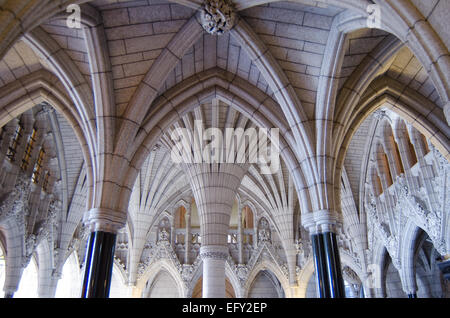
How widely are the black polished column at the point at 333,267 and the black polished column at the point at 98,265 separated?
4332mm

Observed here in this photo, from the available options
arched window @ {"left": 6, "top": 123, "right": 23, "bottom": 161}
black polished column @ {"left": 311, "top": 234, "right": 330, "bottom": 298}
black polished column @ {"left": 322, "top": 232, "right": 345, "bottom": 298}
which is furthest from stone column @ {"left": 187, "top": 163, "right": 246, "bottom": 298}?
arched window @ {"left": 6, "top": 123, "right": 23, "bottom": 161}

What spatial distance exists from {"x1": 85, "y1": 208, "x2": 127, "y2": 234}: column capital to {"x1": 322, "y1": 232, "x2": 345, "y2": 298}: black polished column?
427 cm

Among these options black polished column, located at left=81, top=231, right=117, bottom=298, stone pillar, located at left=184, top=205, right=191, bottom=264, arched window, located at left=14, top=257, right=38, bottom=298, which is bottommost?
black polished column, located at left=81, top=231, right=117, bottom=298

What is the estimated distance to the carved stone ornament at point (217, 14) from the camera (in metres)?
6.88

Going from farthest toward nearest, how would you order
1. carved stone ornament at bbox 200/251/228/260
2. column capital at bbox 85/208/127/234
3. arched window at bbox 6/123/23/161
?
arched window at bbox 6/123/23/161 < carved stone ornament at bbox 200/251/228/260 < column capital at bbox 85/208/127/234

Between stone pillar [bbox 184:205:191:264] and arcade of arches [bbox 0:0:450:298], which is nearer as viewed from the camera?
arcade of arches [bbox 0:0:450:298]

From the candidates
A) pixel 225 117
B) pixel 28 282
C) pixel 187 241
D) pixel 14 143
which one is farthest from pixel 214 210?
pixel 28 282

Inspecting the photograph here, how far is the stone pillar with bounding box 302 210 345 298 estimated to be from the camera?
7234mm

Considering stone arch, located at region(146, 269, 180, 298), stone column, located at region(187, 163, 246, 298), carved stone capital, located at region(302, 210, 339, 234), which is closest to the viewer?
carved stone capital, located at region(302, 210, 339, 234)

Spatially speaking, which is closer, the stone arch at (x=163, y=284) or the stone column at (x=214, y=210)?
the stone column at (x=214, y=210)

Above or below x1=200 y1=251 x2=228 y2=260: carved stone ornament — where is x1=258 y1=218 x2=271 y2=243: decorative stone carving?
above

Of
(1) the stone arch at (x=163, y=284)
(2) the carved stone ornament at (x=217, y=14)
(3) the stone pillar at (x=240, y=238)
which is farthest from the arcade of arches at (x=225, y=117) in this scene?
(1) the stone arch at (x=163, y=284)

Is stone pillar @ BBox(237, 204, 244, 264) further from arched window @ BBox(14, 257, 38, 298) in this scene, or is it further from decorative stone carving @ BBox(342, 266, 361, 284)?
arched window @ BBox(14, 257, 38, 298)

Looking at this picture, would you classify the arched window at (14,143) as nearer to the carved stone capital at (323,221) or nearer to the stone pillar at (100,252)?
the stone pillar at (100,252)
